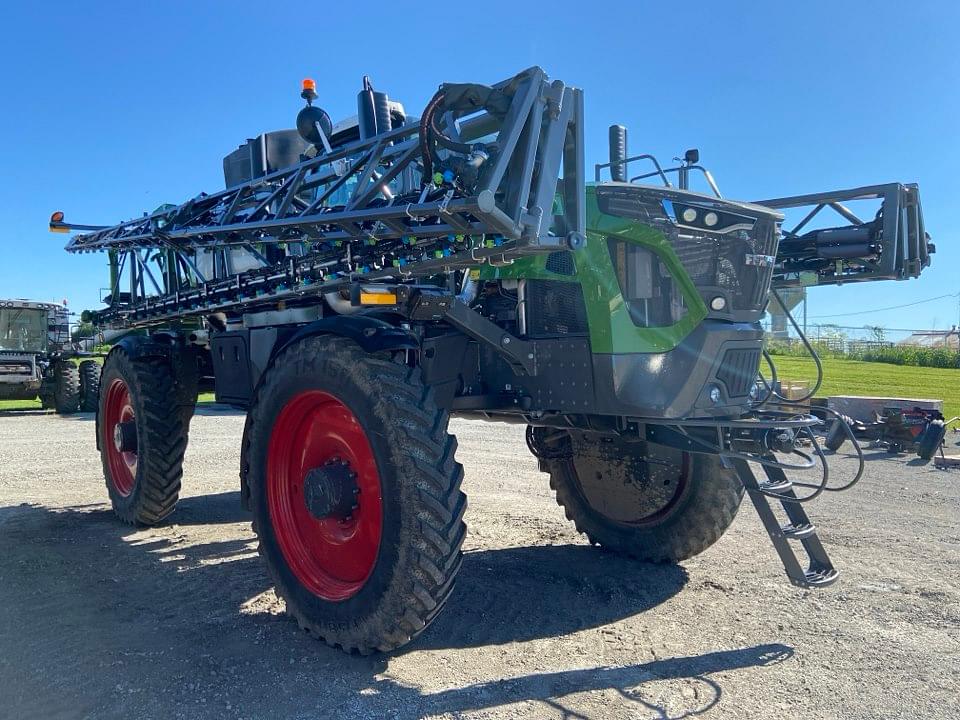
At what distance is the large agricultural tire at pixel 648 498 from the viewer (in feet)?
15.8

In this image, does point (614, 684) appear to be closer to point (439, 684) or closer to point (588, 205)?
point (439, 684)

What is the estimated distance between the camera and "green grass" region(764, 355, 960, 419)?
55.9ft

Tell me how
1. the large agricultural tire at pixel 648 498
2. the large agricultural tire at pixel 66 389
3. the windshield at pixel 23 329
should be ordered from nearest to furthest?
1. the large agricultural tire at pixel 648 498
2. the large agricultural tire at pixel 66 389
3. the windshield at pixel 23 329

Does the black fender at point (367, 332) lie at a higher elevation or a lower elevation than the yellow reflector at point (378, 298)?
lower

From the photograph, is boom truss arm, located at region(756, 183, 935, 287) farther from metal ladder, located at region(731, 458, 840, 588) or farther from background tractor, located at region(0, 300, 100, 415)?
background tractor, located at region(0, 300, 100, 415)

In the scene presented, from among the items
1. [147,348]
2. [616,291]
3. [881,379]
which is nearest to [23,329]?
[147,348]

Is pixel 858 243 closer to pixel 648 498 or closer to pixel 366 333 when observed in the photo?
pixel 648 498

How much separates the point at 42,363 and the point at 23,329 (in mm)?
1241

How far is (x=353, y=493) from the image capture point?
380 cm

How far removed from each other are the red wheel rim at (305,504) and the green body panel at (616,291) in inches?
51.7

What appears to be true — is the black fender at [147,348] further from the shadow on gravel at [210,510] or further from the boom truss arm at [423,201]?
the shadow on gravel at [210,510]

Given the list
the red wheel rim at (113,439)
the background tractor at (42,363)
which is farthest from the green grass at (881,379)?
the background tractor at (42,363)

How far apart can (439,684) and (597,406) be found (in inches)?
59.8

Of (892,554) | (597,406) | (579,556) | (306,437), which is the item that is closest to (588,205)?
(597,406)
